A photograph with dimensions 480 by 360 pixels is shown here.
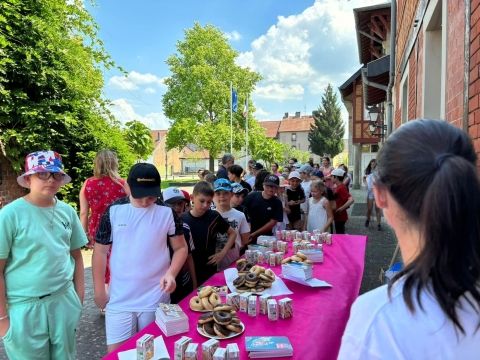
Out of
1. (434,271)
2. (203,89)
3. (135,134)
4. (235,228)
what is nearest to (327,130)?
(203,89)

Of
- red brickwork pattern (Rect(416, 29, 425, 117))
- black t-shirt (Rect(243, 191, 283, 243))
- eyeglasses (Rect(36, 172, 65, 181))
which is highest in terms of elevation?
red brickwork pattern (Rect(416, 29, 425, 117))

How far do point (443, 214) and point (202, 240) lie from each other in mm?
2705

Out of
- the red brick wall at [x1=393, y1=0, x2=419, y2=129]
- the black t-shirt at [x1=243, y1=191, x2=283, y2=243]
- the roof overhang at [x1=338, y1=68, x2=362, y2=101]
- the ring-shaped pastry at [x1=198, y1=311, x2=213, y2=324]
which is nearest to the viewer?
the ring-shaped pastry at [x1=198, y1=311, x2=213, y2=324]

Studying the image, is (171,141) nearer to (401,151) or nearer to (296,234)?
(296,234)

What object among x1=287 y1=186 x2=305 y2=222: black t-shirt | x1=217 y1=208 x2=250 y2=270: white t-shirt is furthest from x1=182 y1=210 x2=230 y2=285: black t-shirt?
x1=287 y1=186 x2=305 y2=222: black t-shirt

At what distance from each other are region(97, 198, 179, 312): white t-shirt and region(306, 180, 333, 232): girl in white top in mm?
3650

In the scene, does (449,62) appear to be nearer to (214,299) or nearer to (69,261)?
(214,299)

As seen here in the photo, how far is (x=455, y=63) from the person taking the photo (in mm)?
2713

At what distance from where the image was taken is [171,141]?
30.1m

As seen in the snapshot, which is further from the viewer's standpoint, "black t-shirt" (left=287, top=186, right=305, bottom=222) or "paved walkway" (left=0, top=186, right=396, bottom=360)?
"black t-shirt" (left=287, top=186, right=305, bottom=222)

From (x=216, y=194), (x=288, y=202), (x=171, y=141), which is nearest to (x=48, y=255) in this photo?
(x=216, y=194)

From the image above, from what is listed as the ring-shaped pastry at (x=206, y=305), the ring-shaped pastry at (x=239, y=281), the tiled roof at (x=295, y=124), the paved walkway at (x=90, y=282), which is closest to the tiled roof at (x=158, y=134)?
the tiled roof at (x=295, y=124)

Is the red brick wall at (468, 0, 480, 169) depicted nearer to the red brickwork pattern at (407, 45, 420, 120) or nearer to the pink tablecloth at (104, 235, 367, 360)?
the pink tablecloth at (104, 235, 367, 360)

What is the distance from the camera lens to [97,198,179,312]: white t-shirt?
2.36m
